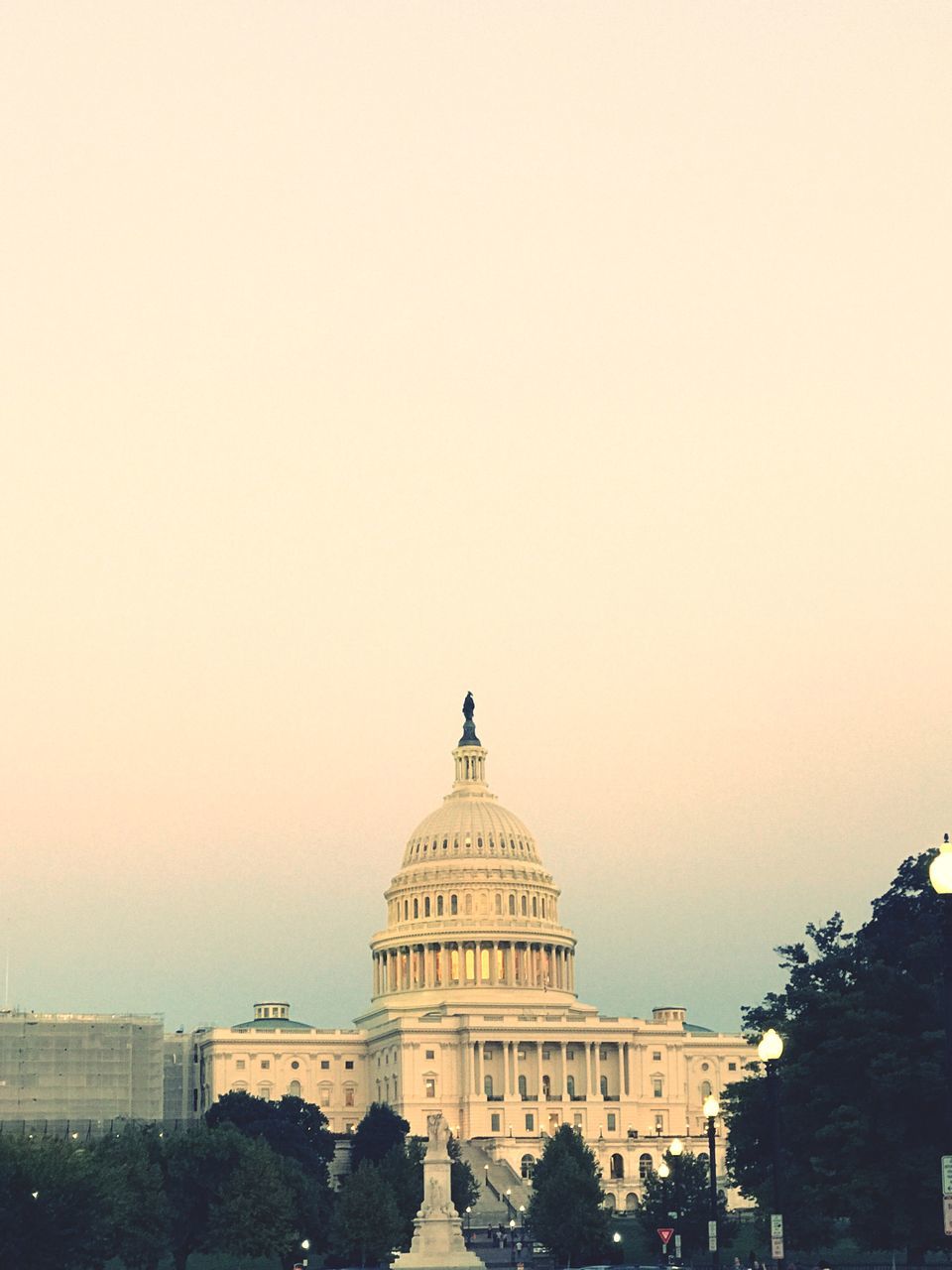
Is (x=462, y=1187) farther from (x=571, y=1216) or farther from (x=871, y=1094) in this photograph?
(x=871, y=1094)

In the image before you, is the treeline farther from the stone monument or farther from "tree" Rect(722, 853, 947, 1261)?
"tree" Rect(722, 853, 947, 1261)

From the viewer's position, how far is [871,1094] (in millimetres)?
91062

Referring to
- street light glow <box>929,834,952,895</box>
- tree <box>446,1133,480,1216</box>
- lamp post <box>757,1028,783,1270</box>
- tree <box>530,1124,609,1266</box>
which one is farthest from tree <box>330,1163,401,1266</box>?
street light glow <box>929,834,952,895</box>

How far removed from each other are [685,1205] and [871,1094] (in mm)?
49234

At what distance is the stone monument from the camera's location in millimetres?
115738

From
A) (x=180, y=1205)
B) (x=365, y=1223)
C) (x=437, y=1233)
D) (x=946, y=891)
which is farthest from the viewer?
(x=365, y=1223)

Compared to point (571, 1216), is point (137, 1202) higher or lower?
higher

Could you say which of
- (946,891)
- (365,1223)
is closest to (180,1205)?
(365,1223)

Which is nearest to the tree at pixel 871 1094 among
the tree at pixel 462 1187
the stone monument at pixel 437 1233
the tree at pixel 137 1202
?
the stone monument at pixel 437 1233

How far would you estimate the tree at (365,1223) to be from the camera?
14200 centimetres

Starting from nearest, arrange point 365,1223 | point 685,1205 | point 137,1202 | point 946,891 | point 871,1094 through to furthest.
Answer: point 946,891 < point 871,1094 < point 137,1202 < point 685,1205 < point 365,1223

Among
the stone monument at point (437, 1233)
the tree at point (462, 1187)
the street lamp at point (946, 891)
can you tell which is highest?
the street lamp at point (946, 891)

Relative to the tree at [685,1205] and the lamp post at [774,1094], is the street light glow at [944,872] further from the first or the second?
the tree at [685,1205]

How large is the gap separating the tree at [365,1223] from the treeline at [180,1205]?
3.1 inches
